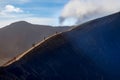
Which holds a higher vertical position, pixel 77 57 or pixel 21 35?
pixel 21 35

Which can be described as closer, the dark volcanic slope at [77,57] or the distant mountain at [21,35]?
the dark volcanic slope at [77,57]

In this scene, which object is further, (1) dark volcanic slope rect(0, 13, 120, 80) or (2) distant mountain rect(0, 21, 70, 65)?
(2) distant mountain rect(0, 21, 70, 65)

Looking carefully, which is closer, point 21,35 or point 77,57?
point 77,57

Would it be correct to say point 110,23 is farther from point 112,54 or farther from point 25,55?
point 25,55
